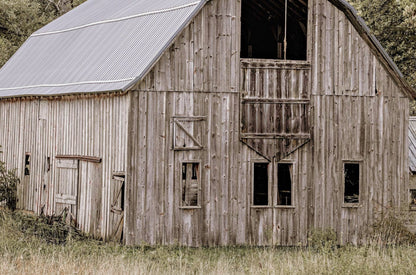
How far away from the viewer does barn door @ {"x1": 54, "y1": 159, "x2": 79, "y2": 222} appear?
25.5 m

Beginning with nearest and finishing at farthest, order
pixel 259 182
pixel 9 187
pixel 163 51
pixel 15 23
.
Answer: pixel 163 51 → pixel 259 182 → pixel 9 187 → pixel 15 23

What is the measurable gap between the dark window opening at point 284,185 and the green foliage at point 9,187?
28.3 feet

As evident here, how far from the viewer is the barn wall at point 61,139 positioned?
2355 centimetres

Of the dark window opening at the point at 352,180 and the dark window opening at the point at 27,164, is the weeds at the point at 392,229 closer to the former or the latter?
the dark window opening at the point at 352,180

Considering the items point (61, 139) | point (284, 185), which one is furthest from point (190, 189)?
point (61, 139)

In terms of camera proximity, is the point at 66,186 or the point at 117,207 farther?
the point at 66,186

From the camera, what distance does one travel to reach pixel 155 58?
2238cm

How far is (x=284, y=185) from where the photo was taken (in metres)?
27.0

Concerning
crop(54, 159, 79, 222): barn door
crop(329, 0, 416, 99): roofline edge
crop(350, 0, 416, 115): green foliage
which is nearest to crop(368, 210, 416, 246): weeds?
crop(329, 0, 416, 99): roofline edge

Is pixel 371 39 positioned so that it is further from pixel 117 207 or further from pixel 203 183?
pixel 117 207

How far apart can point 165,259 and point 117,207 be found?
373cm

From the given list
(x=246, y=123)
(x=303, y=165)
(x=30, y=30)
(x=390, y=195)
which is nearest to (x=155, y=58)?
(x=246, y=123)

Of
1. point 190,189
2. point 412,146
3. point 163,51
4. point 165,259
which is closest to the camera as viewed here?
point 165,259

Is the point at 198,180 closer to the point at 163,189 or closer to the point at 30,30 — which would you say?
the point at 163,189
